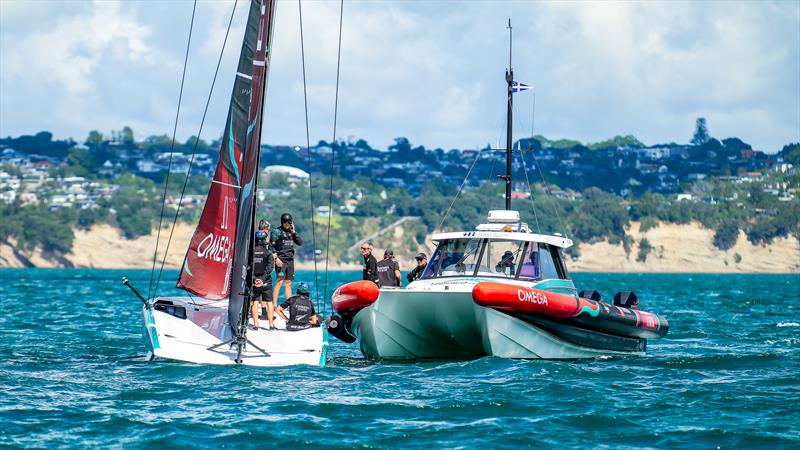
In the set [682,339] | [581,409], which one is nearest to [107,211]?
[682,339]

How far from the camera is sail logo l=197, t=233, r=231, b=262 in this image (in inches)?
878

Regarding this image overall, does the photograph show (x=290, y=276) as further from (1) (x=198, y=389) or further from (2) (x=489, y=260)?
(1) (x=198, y=389)

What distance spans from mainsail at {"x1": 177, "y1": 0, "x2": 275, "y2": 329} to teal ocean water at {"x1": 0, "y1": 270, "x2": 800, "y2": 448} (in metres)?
1.65

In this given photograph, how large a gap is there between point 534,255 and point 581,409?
6008 mm

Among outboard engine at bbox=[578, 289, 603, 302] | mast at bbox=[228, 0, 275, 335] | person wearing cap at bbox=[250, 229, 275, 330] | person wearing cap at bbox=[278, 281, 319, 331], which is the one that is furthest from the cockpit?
mast at bbox=[228, 0, 275, 335]

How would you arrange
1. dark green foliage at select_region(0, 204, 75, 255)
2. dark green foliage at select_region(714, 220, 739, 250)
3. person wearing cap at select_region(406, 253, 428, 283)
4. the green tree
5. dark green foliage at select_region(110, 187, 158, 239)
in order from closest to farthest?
person wearing cap at select_region(406, 253, 428, 283) < dark green foliage at select_region(0, 204, 75, 255) < dark green foliage at select_region(110, 187, 158, 239) < the green tree < dark green foliage at select_region(714, 220, 739, 250)

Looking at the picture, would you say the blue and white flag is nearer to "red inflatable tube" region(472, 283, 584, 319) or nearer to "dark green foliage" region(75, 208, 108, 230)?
"red inflatable tube" region(472, 283, 584, 319)

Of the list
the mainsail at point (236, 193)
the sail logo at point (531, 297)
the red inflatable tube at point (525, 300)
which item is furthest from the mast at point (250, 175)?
the sail logo at point (531, 297)

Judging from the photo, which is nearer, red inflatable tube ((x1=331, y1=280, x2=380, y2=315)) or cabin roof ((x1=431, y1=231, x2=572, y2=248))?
red inflatable tube ((x1=331, y1=280, x2=380, y2=315))

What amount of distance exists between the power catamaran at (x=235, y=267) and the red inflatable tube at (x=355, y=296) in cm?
72

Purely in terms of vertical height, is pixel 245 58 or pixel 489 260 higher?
pixel 245 58

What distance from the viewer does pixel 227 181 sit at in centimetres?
2223

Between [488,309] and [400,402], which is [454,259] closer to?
[488,309]

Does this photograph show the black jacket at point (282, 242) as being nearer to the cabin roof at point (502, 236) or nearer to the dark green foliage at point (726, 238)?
the cabin roof at point (502, 236)
